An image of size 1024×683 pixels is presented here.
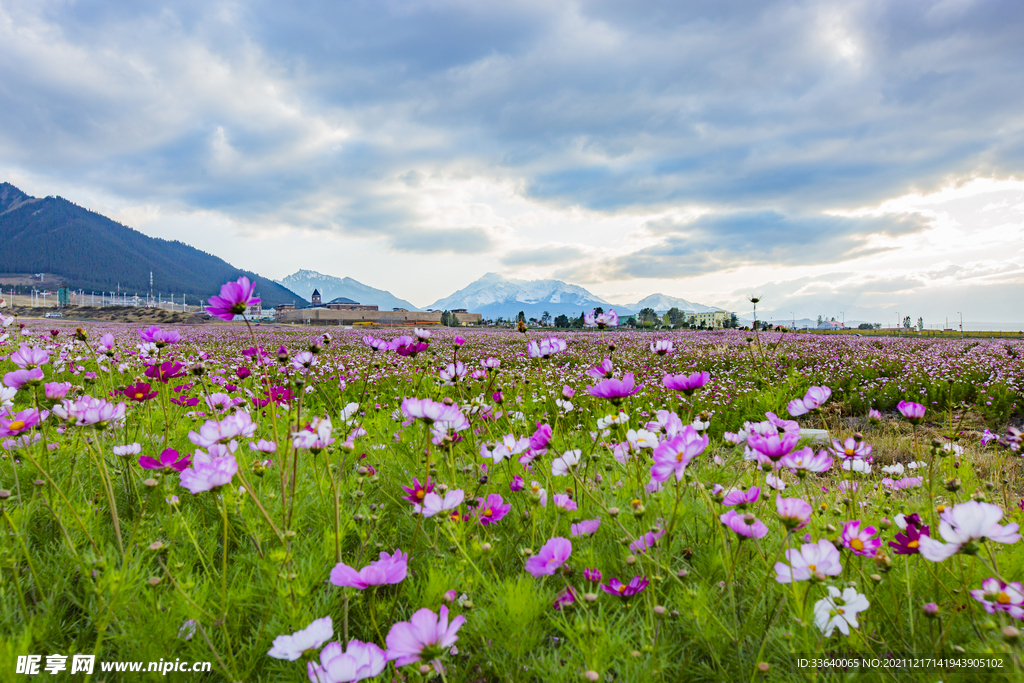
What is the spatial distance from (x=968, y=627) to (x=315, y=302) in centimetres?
14286

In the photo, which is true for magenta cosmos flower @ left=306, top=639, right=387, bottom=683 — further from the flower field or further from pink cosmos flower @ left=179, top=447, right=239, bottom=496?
pink cosmos flower @ left=179, top=447, right=239, bottom=496

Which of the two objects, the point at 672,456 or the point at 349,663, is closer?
the point at 349,663

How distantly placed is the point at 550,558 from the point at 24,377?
2.04m

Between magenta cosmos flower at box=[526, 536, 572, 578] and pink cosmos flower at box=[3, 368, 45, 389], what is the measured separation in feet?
5.94

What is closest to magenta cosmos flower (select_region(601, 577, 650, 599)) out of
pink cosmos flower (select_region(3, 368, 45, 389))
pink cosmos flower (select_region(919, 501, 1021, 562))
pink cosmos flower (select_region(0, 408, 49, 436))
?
pink cosmos flower (select_region(919, 501, 1021, 562))

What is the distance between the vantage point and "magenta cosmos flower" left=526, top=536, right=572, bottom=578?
1318 millimetres

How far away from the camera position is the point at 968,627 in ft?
4.21

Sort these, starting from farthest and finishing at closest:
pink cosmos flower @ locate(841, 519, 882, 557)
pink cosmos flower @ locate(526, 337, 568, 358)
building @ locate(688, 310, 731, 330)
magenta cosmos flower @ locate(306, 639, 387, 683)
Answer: building @ locate(688, 310, 731, 330) < pink cosmos flower @ locate(526, 337, 568, 358) < pink cosmos flower @ locate(841, 519, 882, 557) < magenta cosmos flower @ locate(306, 639, 387, 683)

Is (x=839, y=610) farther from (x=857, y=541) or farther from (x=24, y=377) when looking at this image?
(x=24, y=377)

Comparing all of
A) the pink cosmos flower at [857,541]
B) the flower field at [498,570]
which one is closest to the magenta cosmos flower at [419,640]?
the flower field at [498,570]

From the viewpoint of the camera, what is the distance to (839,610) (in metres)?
1.11

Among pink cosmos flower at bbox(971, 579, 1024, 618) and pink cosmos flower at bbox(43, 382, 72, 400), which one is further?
pink cosmos flower at bbox(43, 382, 72, 400)

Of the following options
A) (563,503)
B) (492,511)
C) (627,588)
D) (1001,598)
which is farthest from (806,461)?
(492,511)

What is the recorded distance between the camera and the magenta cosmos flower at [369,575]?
110cm
